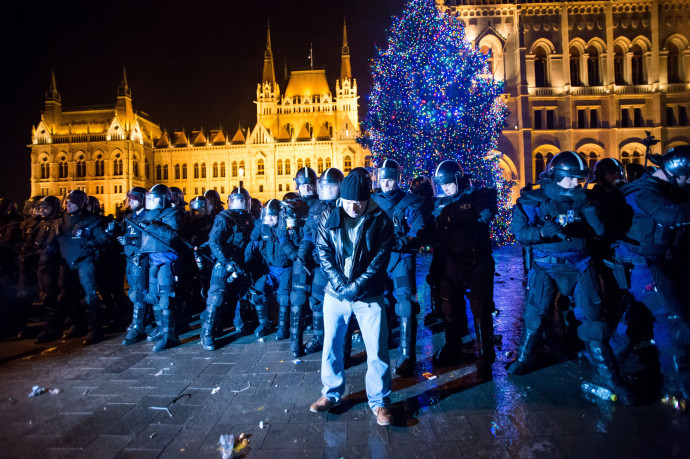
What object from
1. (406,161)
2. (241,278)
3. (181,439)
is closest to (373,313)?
(181,439)

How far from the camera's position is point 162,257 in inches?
213

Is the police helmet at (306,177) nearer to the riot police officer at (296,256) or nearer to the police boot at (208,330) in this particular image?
the riot police officer at (296,256)

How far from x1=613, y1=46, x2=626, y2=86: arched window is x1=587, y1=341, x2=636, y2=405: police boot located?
35631 mm

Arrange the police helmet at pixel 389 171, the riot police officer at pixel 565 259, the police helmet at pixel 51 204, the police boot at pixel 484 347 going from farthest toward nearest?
the police helmet at pixel 51 204, the police helmet at pixel 389 171, the police boot at pixel 484 347, the riot police officer at pixel 565 259

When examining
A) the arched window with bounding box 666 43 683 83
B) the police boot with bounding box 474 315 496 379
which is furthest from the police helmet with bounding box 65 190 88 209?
the arched window with bounding box 666 43 683 83

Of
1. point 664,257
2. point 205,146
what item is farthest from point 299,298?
point 205,146

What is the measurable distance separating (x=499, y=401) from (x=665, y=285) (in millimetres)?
1932

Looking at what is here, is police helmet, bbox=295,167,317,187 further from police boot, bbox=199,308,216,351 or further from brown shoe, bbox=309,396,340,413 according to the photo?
brown shoe, bbox=309,396,340,413

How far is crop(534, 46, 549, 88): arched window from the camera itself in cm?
2975

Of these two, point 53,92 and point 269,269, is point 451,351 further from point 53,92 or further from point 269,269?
point 53,92

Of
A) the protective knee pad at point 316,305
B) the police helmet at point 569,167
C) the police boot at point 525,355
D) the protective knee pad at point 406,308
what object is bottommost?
the police boot at point 525,355

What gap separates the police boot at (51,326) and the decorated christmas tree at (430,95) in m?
13.6

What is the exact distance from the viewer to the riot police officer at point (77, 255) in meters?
5.90

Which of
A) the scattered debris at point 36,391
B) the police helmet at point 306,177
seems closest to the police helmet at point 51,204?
the scattered debris at point 36,391
